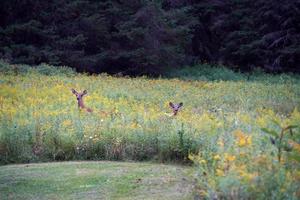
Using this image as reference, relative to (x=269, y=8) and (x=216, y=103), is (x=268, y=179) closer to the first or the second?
(x=216, y=103)

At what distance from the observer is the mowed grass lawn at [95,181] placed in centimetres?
793

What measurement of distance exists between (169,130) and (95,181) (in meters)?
2.59

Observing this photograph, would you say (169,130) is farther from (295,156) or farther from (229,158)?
(295,156)

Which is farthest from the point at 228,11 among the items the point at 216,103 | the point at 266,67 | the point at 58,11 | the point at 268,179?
the point at 268,179

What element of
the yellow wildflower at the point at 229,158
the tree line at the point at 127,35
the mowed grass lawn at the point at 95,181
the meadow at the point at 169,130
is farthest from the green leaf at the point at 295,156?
the tree line at the point at 127,35

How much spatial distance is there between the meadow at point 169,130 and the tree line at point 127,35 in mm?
7514

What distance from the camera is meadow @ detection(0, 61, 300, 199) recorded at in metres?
5.84

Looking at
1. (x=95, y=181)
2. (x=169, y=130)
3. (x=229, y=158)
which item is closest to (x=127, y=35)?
(x=169, y=130)

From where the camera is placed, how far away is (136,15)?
30562 mm

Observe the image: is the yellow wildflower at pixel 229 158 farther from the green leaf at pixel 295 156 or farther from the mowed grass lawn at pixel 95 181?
the mowed grass lawn at pixel 95 181

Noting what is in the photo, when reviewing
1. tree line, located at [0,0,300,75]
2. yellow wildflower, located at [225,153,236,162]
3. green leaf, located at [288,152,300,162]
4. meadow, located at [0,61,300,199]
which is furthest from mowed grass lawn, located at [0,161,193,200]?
tree line, located at [0,0,300,75]

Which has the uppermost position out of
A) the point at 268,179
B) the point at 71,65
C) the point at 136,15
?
the point at 136,15

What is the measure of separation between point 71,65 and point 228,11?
42.9 feet

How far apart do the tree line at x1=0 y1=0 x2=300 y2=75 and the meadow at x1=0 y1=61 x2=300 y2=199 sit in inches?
296
